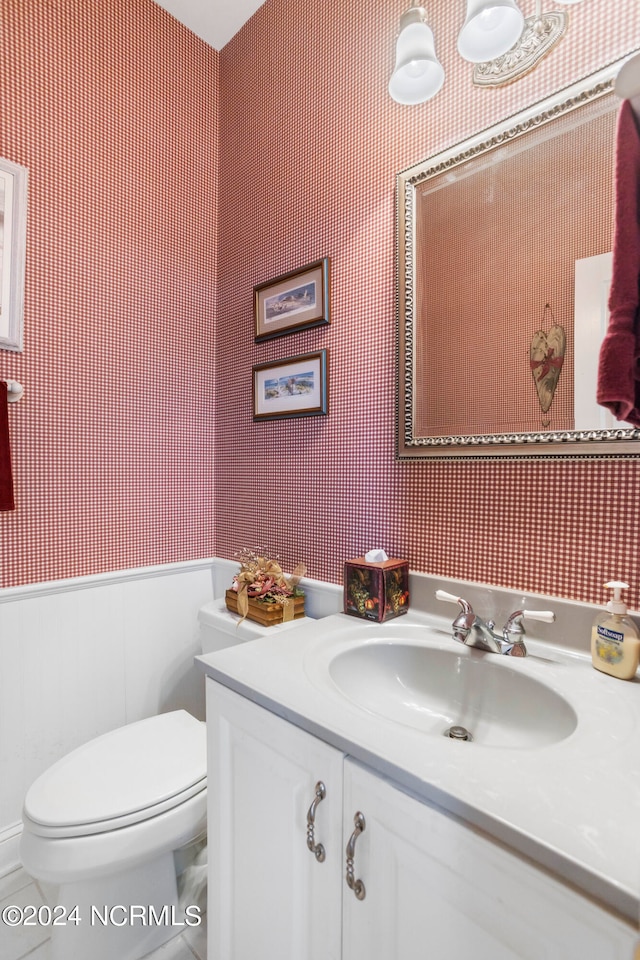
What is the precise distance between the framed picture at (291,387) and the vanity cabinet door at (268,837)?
34.5 inches

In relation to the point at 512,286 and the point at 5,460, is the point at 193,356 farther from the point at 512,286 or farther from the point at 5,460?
the point at 512,286

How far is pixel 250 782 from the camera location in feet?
2.61

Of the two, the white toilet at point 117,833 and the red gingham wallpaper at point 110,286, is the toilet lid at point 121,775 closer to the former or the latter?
the white toilet at point 117,833

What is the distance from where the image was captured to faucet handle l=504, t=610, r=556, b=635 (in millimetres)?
896

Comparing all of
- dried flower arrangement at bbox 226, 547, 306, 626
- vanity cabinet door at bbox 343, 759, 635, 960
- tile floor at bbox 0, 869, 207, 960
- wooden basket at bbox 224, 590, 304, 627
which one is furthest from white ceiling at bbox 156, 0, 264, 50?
tile floor at bbox 0, 869, 207, 960

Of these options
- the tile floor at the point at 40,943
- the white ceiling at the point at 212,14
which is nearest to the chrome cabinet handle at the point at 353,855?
the tile floor at the point at 40,943

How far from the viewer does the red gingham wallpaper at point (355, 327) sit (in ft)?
3.13

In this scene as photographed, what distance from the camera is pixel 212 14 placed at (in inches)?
66.1

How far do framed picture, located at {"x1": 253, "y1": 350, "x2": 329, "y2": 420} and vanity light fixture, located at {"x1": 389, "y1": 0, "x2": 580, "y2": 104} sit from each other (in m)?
0.68

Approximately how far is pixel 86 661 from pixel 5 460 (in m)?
0.71

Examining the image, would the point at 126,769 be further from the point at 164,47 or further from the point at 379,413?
the point at 164,47

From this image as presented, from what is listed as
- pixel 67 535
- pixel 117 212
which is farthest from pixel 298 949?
pixel 117 212

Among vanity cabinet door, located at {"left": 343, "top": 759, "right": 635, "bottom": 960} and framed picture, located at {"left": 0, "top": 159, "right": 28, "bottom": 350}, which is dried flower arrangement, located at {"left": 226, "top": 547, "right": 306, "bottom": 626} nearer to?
vanity cabinet door, located at {"left": 343, "top": 759, "right": 635, "bottom": 960}

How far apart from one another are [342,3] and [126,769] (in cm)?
227
